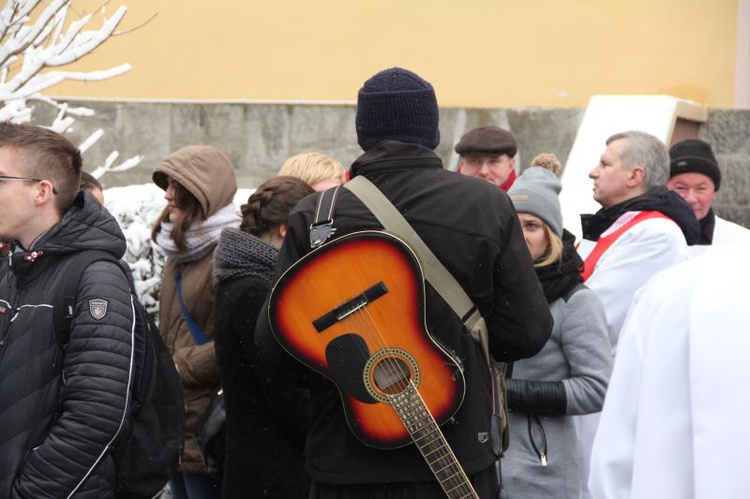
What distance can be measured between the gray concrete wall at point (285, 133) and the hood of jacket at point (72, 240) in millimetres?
6171

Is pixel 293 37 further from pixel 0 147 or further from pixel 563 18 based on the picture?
pixel 0 147

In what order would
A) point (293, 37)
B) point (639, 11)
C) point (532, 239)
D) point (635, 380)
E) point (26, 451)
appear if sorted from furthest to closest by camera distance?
point (293, 37) → point (639, 11) → point (532, 239) → point (26, 451) → point (635, 380)

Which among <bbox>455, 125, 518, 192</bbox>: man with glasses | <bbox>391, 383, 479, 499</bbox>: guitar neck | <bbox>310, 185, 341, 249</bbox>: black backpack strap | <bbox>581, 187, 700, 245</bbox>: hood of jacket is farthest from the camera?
<bbox>455, 125, 518, 192</bbox>: man with glasses

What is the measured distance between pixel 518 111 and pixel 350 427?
6749 millimetres

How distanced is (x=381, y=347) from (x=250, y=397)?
1043 mm

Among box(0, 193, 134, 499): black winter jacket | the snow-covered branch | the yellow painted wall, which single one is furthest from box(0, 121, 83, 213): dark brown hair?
the yellow painted wall

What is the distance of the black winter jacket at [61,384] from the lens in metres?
3.16

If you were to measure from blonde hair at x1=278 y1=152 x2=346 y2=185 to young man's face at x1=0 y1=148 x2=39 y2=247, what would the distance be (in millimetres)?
1366

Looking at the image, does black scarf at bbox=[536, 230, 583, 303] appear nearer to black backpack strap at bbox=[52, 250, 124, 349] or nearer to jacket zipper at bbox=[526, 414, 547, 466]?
jacket zipper at bbox=[526, 414, 547, 466]

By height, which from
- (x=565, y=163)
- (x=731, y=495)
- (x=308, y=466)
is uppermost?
(x=731, y=495)

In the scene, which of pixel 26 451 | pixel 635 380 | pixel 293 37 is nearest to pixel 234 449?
pixel 26 451

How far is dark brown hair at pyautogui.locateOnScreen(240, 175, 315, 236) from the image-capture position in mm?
4059

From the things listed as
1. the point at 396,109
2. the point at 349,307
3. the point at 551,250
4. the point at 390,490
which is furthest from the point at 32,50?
the point at 390,490

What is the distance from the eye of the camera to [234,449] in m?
3.92
